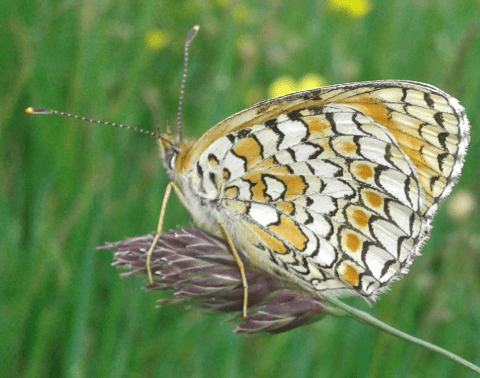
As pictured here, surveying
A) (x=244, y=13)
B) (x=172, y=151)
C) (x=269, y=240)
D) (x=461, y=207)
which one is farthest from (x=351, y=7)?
(x=269, y=240)

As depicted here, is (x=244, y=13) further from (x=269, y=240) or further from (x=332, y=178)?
(x=269, y=240)

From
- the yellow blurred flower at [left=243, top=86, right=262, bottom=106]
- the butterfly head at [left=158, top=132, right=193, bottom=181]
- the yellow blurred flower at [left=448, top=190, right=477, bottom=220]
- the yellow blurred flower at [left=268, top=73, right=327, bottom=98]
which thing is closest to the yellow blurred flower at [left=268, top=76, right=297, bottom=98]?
the yellow blurred flower at [left=268, top=73, right=327, bottom=98]

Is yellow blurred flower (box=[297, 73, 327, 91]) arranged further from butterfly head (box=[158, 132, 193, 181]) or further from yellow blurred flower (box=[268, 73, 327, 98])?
butterfly head (box=[158, 132, 193, 181])

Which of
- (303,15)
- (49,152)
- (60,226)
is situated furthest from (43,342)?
(303,15)

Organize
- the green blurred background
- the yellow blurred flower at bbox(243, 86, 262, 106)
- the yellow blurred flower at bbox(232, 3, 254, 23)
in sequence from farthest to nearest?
the yellow blurred flower at bbox(232, 3, 254, 23)
the yellow blurred flower at bbox(243, 86, 262, 106)
the green blurred background

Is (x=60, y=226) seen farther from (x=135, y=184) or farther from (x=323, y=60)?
(x=323, y=60)

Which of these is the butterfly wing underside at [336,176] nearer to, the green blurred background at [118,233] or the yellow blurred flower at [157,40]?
the green blurred background at [118,233]

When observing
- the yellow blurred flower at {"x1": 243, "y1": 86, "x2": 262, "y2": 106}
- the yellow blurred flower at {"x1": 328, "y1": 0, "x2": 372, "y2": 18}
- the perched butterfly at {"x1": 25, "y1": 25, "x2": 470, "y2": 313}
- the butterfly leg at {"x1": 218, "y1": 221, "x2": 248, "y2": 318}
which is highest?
the yellow blurred flower at {"x1": 328, "y1": 0, "x2": 372, "y2": 18}

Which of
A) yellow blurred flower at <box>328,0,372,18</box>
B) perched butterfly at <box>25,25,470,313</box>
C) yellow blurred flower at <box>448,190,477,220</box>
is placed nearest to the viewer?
perched butterfly at <box>25,25,470,313</box>
